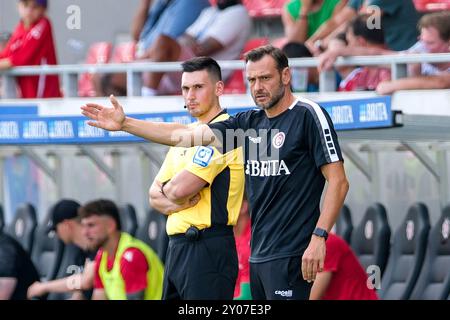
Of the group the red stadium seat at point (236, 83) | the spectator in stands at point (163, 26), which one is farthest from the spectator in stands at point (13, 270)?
the red stadium seat at point (236, 83)

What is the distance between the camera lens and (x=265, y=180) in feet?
26.7

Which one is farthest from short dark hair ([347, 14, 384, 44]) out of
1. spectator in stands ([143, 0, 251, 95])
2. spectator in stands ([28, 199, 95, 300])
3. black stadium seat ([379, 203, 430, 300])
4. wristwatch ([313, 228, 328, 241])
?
wristwatch ([313, 228, 328, 241])

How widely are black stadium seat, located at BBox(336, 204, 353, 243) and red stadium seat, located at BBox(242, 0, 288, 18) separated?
4.40m

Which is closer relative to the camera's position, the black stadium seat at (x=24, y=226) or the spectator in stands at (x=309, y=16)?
the spectator in stands at (x=309, y=16)

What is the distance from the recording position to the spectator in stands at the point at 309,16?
43.7ft

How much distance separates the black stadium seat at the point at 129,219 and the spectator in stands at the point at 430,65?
377cm

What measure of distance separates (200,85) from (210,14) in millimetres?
4953

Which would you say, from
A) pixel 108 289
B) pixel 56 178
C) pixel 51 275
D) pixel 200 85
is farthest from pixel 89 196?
pixel 200 85

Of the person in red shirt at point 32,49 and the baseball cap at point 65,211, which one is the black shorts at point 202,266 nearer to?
the baseball cap at point 65,211

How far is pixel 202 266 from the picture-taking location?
870cm

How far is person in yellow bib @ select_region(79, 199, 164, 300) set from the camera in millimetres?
11430

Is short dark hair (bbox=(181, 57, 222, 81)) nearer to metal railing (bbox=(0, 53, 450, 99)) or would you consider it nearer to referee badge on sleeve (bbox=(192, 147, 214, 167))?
referee badge on sleeve (bbox=(192, 147, 214, 167))
